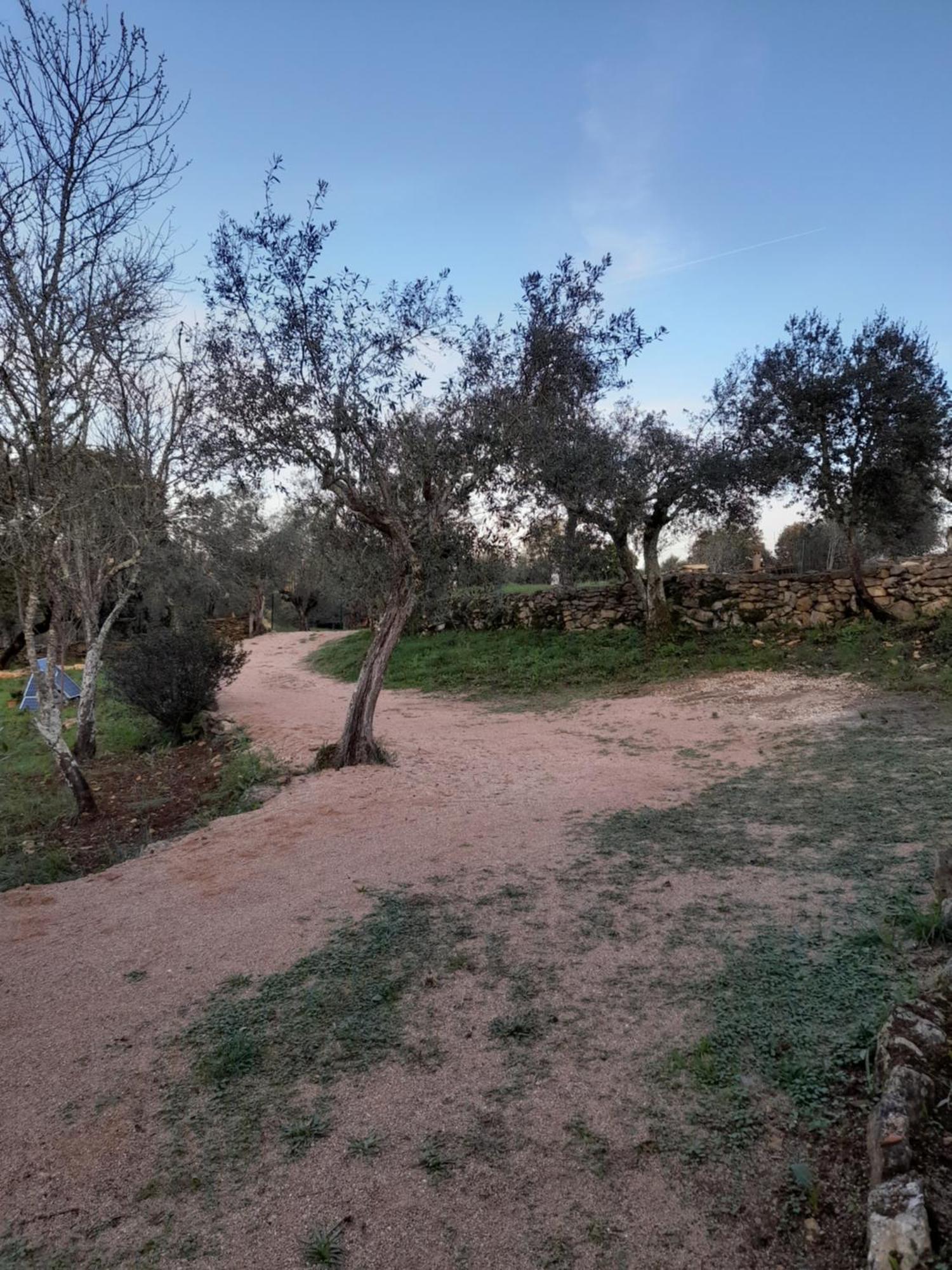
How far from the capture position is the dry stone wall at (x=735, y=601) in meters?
15.3

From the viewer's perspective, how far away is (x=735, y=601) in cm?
1736

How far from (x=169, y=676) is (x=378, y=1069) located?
36.3 feet

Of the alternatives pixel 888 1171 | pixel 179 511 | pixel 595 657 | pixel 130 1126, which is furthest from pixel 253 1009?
pixel 595 657

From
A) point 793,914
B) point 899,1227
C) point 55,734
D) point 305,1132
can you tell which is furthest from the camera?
point 55,734

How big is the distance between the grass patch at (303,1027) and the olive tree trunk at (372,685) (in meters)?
4.47

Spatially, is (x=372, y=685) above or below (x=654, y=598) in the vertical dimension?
below

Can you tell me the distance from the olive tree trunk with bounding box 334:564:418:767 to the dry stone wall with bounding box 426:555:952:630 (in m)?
5.36

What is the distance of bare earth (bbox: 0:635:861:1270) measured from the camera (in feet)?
7.45

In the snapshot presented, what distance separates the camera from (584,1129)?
2.64 meters

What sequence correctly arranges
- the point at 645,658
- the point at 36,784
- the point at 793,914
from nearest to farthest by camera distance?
the point at 793,914
the point at 36,784
the point at 645,658

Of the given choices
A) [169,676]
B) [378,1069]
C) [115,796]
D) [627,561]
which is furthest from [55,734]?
[627,561]

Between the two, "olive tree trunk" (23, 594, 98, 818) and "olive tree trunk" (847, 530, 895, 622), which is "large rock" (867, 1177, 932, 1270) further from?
"olive tree trunk" (847, 530, 895, 622)

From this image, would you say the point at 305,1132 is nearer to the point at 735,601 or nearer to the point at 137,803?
the point at 137,803

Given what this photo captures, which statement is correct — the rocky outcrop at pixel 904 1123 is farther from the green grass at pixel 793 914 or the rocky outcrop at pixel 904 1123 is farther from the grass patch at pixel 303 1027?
the grass patch at pixel 303 1027
